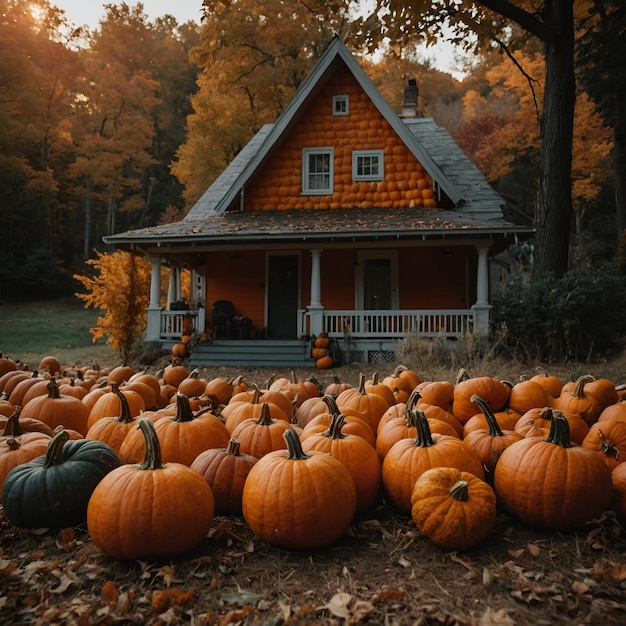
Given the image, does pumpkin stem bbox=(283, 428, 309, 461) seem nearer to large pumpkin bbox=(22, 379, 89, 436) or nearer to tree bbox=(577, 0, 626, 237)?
large pumpkin bbox=(22, 379, 89, 436)

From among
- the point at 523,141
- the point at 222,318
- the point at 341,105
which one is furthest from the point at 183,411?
the point at 523,141

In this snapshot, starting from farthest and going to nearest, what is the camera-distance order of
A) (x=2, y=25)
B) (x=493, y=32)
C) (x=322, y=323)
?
(x=2, y=25)
(x=322, y=323)
(x=493, y=32)

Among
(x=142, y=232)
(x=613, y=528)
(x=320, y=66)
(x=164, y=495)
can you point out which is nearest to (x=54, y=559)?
(x=164, y=495)

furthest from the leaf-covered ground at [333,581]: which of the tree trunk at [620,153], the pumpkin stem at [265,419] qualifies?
the tree trunk at [620,153]

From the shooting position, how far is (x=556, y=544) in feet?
7.57

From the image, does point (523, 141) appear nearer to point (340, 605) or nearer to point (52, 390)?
point (52, 390)

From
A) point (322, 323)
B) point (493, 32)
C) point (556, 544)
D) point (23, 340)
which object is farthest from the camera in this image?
point (23, 340)

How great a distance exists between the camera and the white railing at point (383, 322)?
478 inches

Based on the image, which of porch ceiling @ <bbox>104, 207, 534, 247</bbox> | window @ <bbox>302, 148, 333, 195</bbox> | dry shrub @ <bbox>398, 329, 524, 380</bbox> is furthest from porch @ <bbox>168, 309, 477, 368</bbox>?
window @ <bbox>302, 148, 333, 195</bbox>

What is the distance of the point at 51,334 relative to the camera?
19281mm

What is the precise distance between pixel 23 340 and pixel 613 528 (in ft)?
61.6

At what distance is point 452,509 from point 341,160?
13.0 metres

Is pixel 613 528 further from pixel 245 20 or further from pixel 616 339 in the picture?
pixel 245 20

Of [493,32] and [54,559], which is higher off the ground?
[493,32]
